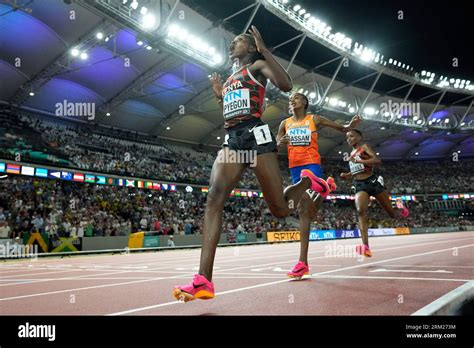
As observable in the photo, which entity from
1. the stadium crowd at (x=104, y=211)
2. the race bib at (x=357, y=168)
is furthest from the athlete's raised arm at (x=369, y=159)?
the stadium crowd at (x=104, y=211)

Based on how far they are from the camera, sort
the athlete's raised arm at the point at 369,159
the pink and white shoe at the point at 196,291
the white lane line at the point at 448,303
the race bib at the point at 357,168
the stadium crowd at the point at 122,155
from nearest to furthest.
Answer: the white lane line at the point at 448,303, the pink and white shoe at the point at 196,291, the athlete's raised arm at the point at 369,159, the race bib at the point at 357,168, the stadium crowd at the point at 122,155

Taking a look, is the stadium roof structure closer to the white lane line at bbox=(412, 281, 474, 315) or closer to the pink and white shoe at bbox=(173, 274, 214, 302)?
the pink and white shoe at bbox=(173, 274, 214, 302)

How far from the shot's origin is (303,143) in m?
5.57

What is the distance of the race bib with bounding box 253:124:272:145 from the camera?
11.4ft

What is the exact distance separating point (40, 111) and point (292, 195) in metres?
32.5

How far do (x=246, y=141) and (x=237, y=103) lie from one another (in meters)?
0.41

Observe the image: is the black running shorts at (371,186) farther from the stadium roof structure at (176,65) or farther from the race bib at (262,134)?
the stadium roof structure at (176,65)

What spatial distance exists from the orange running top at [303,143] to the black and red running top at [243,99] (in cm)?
196

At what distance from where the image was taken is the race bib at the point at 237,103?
142 inches

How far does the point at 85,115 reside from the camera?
106 feet

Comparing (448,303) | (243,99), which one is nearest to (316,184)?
(243,99)

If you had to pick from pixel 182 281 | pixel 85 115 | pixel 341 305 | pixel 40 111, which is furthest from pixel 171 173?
pixel 341 305

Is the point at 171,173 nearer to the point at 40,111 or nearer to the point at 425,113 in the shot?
the point at 40,111
